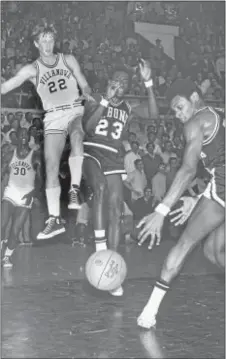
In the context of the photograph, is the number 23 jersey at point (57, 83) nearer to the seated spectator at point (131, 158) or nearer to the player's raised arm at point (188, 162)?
the player's raised arm at point (188, 162)

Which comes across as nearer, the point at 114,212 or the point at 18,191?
the point at 114,212

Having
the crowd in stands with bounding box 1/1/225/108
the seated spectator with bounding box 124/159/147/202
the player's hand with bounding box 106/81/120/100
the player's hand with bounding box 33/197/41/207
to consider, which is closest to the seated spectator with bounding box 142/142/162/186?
the seated spectator with bounding box 124/159/147/202

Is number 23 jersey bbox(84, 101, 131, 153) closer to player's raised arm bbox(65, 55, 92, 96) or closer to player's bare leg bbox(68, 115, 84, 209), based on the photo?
player's bare leg bbox(68, 115, 84, 209)

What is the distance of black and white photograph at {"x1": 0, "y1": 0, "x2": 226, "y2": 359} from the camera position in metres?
4.70

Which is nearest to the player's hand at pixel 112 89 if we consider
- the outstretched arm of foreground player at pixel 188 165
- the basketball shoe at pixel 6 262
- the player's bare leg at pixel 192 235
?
the outstretched arm of foreground player at pixel 188 165

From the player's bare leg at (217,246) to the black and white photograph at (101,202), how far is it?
0.01 meters

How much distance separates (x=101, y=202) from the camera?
669cm

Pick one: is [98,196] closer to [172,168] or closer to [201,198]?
[201,198]

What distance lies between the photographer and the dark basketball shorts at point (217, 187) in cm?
484

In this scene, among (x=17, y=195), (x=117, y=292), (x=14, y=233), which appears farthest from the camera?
(x=17, y=195)

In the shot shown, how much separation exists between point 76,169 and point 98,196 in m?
0.36

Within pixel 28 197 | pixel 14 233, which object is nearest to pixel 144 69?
pixel 28 197

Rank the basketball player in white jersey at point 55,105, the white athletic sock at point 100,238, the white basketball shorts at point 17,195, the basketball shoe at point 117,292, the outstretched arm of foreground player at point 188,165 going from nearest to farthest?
the outstretched arm of foreground player at point 188,165
the basketball shoe at point 117,292
the white athletic sock at point 100,238
the basketball player in white jersey at point 55,105
the white basketball shorts at point 17,195

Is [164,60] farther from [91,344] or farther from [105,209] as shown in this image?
[91,344]
